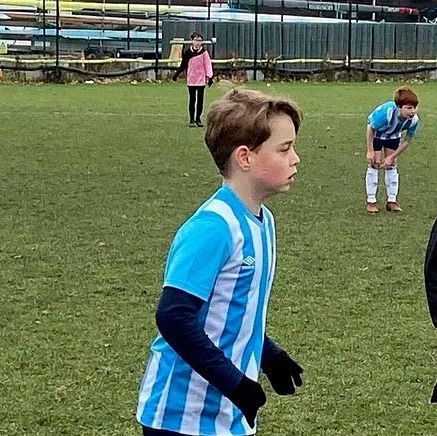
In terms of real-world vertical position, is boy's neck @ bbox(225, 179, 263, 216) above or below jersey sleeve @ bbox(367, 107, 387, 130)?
above

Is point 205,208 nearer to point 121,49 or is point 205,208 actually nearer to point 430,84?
point 430,84

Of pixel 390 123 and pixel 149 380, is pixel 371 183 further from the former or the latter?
pixel 149 380

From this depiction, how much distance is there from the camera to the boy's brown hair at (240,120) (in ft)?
9.80

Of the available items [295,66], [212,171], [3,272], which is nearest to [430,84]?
[295,66]

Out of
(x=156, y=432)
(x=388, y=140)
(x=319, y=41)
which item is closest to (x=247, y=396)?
(x=156, y=432)

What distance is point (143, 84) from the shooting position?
31797mm

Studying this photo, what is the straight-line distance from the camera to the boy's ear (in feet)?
9.87

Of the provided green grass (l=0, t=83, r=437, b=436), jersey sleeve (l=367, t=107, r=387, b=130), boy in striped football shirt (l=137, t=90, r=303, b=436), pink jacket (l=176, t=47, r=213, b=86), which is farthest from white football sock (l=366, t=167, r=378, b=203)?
pink jacket (l=176, t=47, r=213, b=86)

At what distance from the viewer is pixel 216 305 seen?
3.00 metres

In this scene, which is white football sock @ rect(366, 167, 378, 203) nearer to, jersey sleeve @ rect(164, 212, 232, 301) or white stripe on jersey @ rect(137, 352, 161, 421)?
white stripe on jersey @ rect(137, 352, 161, 421)

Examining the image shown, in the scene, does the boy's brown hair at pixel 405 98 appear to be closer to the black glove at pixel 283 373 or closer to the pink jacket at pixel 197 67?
the black glove at pixel 283 373

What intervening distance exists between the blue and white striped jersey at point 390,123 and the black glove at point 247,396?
7822 millimetres

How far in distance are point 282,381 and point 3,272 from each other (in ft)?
16.6

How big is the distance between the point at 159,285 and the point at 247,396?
4880 millimetres
